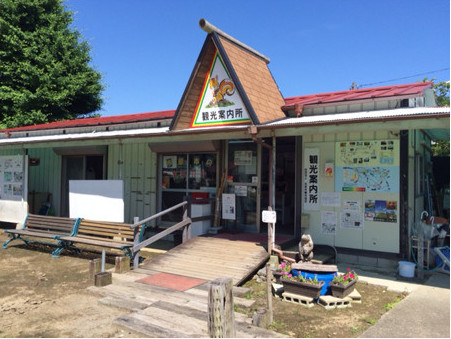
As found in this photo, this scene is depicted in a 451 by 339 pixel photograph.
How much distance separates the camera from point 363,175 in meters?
7.79

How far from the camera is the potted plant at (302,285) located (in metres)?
5.46

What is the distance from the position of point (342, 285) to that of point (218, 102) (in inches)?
204

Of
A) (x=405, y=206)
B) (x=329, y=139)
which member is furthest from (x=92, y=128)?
(x=405, y=206)

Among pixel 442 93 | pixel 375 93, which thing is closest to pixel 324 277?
pixel 375 93

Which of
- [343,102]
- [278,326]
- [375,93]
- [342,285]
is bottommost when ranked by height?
[278,326]

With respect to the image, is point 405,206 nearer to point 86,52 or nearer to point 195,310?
point 195,310

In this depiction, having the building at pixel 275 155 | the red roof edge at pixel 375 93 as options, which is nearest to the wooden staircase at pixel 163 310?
the building at pixel 275 155

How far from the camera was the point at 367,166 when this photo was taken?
25.4 ft

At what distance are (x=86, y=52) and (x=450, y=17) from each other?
2502 centimetres

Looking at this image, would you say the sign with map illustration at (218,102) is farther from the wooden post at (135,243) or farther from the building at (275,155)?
the wooden post at (135,243)

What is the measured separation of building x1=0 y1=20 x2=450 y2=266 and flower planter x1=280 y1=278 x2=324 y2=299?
6.86ft

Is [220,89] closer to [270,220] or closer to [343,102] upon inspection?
[343,102]

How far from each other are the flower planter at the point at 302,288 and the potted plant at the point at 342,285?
19cm

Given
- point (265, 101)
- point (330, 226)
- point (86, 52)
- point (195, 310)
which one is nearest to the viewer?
point (195, 310)
